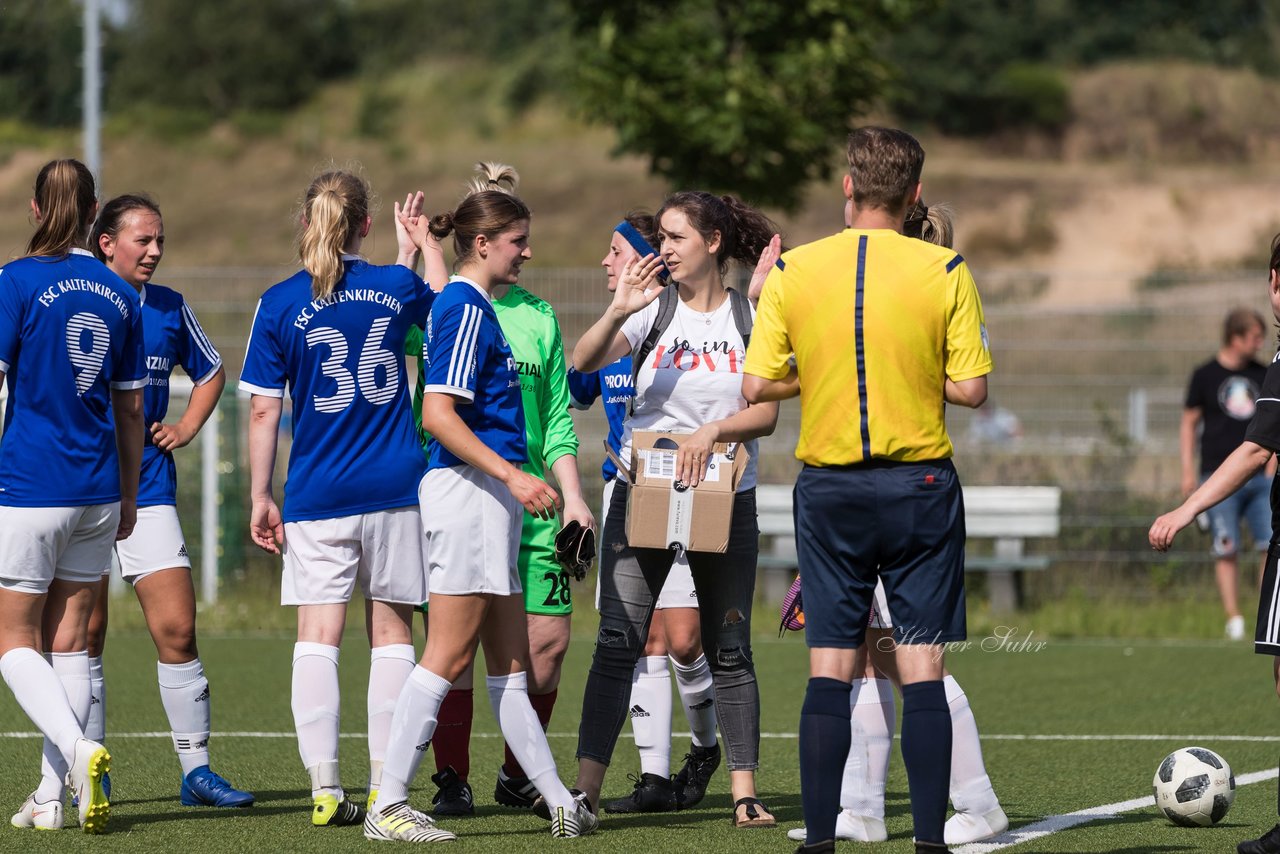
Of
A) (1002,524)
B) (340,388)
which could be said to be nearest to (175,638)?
(340,388)

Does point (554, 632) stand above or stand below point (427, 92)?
below

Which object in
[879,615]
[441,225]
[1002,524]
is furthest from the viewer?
[1002,524]

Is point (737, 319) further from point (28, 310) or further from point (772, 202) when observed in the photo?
point (772, 202)

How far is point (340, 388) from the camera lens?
17.8 ft

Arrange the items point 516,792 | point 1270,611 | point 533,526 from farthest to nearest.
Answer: point 516,792
point 533,526
point 1270,611

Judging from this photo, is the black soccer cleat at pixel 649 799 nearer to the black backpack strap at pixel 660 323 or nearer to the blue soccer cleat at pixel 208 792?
the blue soccer cleat at pixel 208 792

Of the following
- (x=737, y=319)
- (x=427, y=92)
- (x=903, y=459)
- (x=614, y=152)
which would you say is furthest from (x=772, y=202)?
(x=427, y=92)

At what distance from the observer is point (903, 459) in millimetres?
4426

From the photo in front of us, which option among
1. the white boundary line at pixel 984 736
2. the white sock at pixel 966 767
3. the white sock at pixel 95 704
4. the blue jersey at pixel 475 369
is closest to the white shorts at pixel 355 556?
the blue jersey at pixel 475 369

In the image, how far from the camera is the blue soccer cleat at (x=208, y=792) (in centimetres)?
594

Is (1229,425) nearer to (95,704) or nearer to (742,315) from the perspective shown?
(742,315)

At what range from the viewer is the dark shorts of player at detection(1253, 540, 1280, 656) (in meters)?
4.95

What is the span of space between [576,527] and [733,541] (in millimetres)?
666

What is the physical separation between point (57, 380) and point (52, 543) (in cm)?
50
